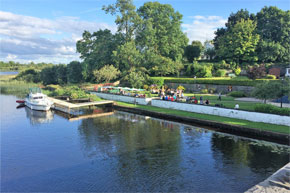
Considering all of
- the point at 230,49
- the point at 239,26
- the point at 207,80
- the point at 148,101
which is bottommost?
the point at 148,101

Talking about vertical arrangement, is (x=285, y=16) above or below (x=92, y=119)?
above

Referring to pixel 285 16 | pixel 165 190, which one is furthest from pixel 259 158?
pixel 285 16

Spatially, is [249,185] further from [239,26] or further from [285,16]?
[285,16]

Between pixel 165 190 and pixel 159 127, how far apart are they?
1480cm

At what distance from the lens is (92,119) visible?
112 ft

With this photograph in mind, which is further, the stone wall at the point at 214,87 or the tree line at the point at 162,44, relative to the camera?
the tree line at the point at 162,44

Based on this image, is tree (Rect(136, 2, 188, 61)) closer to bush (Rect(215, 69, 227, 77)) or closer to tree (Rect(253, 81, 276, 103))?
bush (Rect(215, 69, 227, 77))

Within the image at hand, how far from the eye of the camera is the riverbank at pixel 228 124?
74.6 ft

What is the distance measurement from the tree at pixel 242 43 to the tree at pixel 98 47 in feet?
95.9

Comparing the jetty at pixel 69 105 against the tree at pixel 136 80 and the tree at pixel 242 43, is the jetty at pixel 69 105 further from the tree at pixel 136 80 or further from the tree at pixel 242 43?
the tree at pixel 242 43

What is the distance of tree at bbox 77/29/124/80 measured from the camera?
63.6m

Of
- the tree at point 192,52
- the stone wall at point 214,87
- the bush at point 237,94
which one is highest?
the tree at point 192,52

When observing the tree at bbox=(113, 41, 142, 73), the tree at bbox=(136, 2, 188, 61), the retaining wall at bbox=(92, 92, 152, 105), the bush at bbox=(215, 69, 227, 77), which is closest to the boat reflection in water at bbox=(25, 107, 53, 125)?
the retaining wall at bbox=(92, 92, 152, 105)

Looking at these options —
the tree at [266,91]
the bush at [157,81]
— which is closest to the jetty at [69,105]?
the bush at [157,81]
